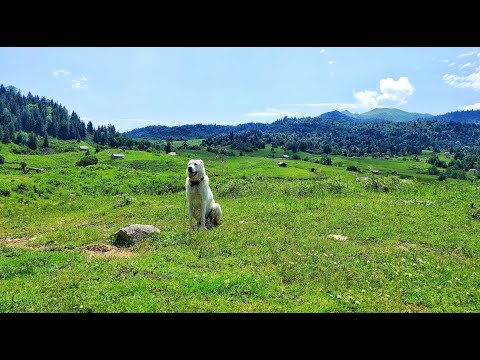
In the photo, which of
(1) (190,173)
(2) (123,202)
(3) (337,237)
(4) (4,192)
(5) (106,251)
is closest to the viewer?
(5) (106,251)

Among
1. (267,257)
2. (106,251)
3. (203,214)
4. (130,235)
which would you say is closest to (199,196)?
(203,214)

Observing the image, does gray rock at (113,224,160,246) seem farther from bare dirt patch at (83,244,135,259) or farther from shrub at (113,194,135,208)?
shrub at (113,194,135,208)

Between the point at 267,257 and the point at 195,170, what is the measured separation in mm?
5482

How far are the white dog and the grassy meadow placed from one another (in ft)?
3.16

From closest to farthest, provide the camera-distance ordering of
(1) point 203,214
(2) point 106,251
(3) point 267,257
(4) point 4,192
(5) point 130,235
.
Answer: (3) point 267,257 < (2) point 106,251 < (5) point 130,235 < (1) point 203,214 < (4) point 4,192

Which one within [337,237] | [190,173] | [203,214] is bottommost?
[337,237]

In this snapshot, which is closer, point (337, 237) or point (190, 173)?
point (190, 173)

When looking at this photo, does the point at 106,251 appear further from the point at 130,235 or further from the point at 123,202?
the point at 123,202

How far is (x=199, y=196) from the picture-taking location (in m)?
17.1

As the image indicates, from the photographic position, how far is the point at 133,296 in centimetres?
A: 928
